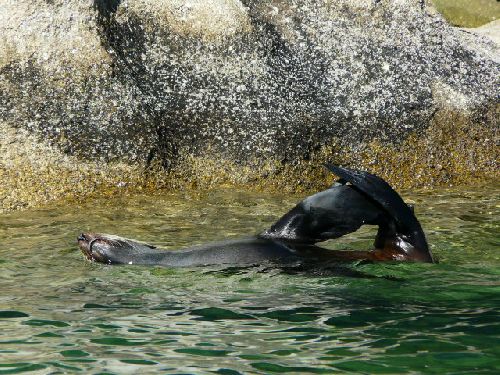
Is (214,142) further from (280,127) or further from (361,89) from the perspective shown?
(361,89)

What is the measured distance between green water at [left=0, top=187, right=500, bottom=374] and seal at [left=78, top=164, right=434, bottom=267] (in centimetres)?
11

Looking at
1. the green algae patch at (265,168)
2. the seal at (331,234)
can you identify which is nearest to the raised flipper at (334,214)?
the seal at (331,234)

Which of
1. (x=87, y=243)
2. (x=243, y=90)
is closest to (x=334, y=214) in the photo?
(x=87, y=243)

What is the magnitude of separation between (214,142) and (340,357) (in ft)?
14.3

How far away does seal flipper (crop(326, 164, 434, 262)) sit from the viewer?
5.50m

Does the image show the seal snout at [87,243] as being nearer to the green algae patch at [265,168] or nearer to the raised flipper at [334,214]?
the raised flipper at [334,214]

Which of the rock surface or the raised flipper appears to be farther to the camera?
the rock surface

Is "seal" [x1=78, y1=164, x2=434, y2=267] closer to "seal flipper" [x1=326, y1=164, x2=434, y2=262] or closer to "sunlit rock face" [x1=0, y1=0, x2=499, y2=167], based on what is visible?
"seal flipper" [x1=326, y1=164, x2=434, y2=262]

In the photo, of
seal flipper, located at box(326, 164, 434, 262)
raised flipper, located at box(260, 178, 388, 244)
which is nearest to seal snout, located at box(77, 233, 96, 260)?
raised flipper, located at box(260, 178, 388, 244)

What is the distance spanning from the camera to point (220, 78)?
27.1 feet

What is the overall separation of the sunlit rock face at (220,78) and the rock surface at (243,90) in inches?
0.4

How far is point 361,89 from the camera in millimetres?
8438

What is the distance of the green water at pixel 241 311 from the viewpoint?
3.88 meters

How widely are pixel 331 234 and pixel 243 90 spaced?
115 inches
